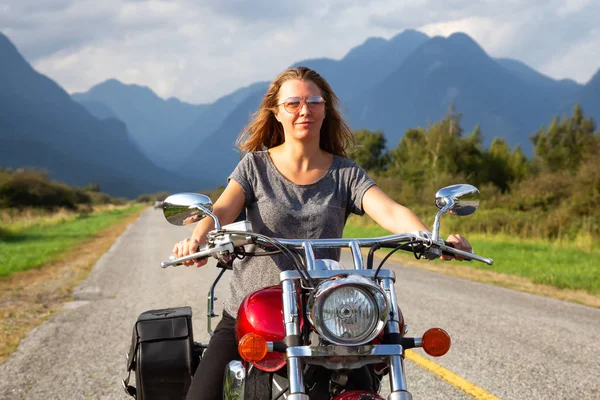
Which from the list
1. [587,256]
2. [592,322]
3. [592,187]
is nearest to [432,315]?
[592,322]

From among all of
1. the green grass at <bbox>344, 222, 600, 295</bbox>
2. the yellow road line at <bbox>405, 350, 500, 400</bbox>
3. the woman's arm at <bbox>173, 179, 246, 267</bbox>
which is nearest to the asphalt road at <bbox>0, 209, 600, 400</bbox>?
the yellow road line at <bbox>405, 350, 500, 400</bbox>

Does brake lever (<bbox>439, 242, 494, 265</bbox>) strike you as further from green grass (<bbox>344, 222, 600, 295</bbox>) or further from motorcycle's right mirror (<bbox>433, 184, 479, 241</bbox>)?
green grass (<bbox>344, 222, 600, 295</bbox>)

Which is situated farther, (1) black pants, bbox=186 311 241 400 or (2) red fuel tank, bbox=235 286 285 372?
(1) black pants, bbox=186 311 241 400

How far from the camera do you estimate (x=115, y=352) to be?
5.85m

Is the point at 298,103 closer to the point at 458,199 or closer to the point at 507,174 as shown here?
the point at 458,199

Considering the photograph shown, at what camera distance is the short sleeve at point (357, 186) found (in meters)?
2.99

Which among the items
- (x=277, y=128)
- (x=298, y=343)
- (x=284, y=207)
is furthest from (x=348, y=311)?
(x=277, y=128)

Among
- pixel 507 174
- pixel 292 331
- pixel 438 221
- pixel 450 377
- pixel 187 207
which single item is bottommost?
pixel 450 377

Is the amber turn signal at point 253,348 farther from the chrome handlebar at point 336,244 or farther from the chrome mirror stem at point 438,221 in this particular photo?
the chrome mirror stem at point 438,221

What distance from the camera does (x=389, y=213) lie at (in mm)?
2922

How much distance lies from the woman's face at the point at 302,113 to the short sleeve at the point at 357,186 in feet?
0.85

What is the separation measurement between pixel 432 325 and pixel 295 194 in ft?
14.2

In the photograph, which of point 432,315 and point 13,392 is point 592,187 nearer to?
point 432,315

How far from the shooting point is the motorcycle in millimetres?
1927
